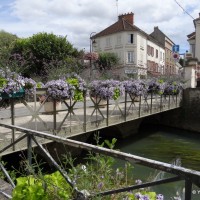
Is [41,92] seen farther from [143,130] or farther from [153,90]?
[143,130]

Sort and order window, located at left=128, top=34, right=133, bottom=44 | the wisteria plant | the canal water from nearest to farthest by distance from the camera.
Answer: the wisteria plant < the canal water < window, located at left=128, top=34, right=133, bottom=44

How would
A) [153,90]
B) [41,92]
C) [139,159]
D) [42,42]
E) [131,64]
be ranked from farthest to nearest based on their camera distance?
[131,64]
[42,42]
[153,90]
[41,92]
[139,159]

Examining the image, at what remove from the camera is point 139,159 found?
194 centimetres

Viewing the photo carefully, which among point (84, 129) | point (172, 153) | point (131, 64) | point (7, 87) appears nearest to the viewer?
point (7, 87)

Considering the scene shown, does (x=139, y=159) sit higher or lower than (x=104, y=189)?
higher

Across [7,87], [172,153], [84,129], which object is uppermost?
[7,87]

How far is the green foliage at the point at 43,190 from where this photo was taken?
8.13 feet

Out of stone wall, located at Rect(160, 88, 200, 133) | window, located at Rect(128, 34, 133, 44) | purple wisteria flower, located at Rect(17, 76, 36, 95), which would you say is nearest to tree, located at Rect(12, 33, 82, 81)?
stone wall, located at Rect(160, 88, 200, 133)

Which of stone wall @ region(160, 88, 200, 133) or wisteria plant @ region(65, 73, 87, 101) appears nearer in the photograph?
wisteria plant @ region(65, 73, 87, 101)

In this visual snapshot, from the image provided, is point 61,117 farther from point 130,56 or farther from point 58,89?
point 130,56

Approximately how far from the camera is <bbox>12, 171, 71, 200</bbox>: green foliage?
2479mm

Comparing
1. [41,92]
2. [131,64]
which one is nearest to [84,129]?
[41,92]

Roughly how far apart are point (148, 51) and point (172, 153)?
34.9 metres

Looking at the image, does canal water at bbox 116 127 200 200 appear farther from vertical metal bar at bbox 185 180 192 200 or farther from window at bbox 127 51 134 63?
window at bbox 127 51 134 63
